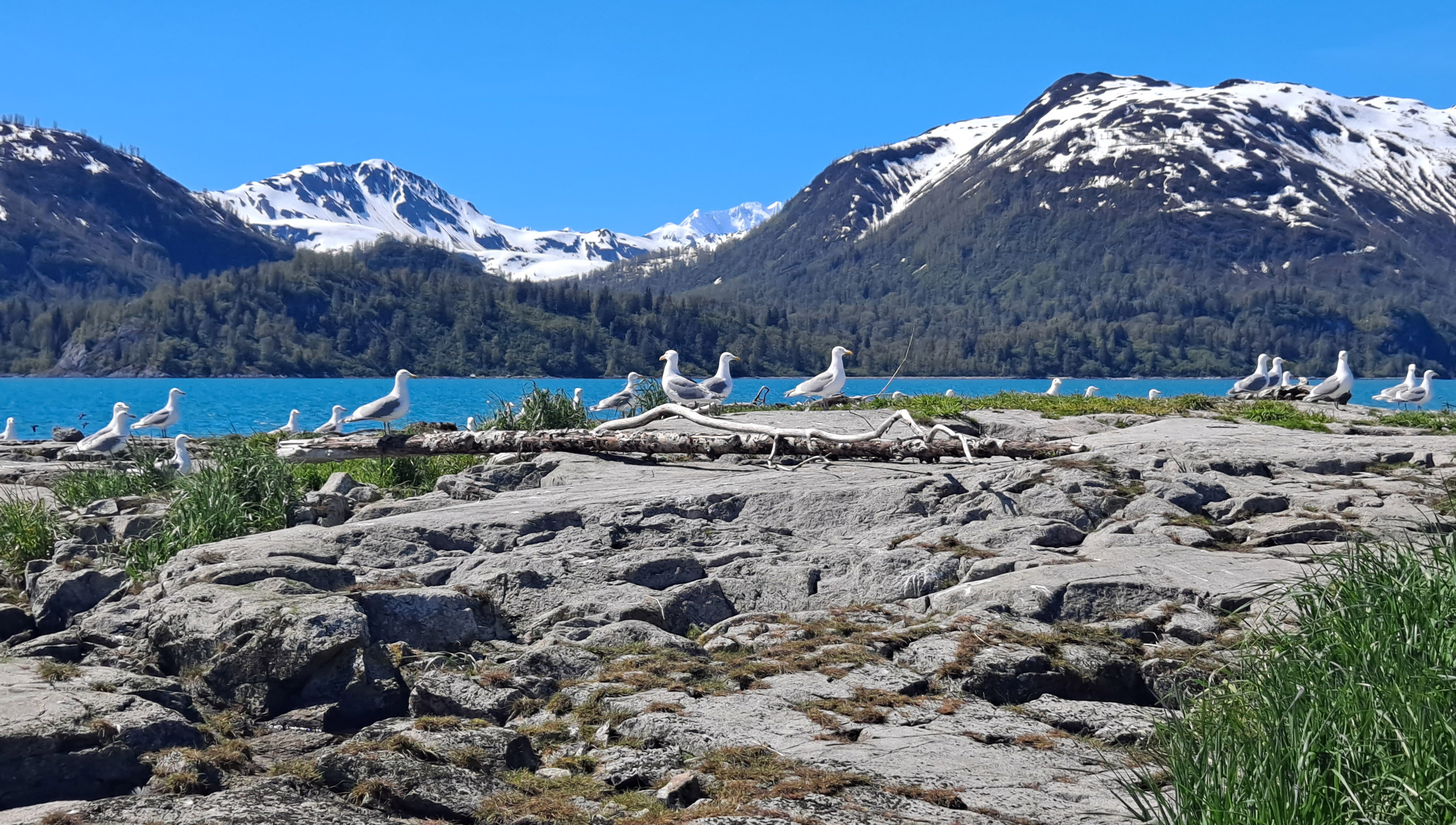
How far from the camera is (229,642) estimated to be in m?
10.0

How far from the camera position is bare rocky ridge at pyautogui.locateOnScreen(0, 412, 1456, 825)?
24.8ft

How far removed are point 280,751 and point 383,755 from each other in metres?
1.58

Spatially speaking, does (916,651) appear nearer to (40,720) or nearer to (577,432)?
(40,720)

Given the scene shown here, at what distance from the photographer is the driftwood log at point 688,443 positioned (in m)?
17.5

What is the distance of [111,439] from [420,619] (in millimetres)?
21107

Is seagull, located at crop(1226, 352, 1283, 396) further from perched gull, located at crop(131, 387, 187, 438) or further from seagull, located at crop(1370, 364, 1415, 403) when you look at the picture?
perched gull, located at crop(131, 387, 187, 438)

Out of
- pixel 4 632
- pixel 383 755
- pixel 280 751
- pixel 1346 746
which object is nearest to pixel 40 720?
pixel 280 751

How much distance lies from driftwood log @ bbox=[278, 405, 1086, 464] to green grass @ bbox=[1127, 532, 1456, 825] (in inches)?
387

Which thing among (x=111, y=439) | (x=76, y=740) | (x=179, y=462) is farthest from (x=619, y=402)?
(x=76, y=740)

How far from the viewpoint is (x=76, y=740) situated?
25.8ft

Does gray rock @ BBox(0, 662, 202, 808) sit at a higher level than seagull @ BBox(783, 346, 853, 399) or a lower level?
lower

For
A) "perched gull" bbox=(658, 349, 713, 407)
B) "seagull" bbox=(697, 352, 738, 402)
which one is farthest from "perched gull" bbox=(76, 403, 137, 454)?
"seagull" bbox=(697, 352, 738, 402)

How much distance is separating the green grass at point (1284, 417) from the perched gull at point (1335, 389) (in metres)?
4.50

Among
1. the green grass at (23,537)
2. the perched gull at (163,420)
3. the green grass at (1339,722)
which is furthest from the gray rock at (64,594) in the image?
Result: the perched gull at (163,420)
